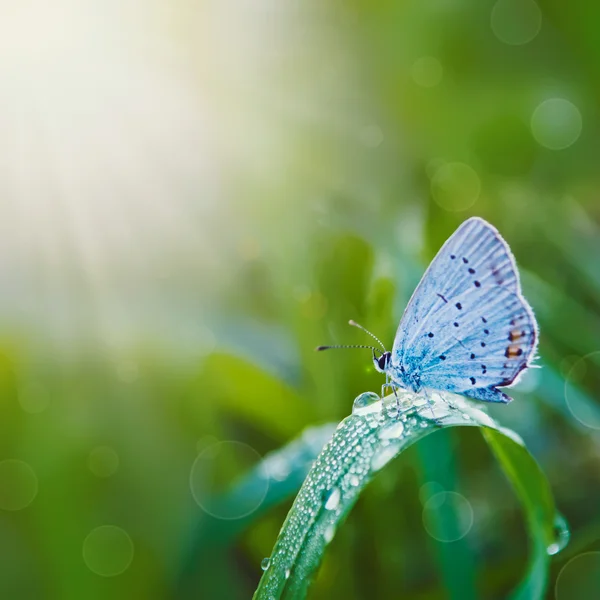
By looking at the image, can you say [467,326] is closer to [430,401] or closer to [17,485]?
[430,401]

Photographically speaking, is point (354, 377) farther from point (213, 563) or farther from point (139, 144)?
point (139, 144)

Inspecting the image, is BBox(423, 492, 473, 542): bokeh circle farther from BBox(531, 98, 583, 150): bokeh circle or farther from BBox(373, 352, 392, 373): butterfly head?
BBox(531, 98, 583, 150): bokeh circle

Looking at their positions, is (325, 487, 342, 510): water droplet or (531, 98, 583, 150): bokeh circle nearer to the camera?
(325, 487, 342, 510): water droplet

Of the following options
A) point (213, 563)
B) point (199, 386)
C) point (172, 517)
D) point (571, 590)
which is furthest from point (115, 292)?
point (571, 590)

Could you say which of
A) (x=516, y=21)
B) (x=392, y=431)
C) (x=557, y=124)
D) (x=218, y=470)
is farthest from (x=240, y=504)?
(x=516, y=21)

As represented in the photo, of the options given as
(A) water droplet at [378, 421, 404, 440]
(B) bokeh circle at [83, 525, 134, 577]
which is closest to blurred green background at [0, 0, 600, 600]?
(B) bokeh circle at [83, 525, 134, 577]
